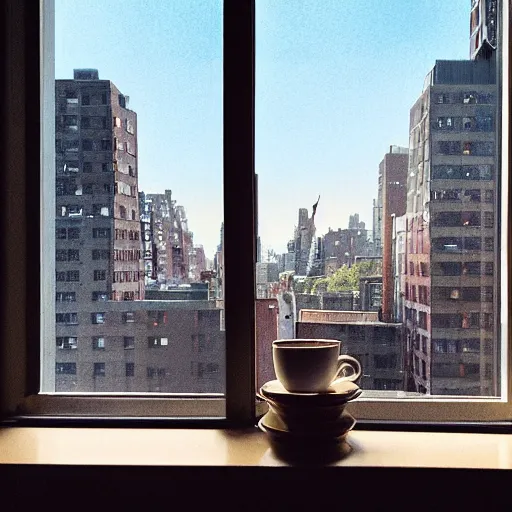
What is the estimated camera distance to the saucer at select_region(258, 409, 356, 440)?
80cm

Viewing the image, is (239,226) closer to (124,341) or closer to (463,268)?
(124,341)

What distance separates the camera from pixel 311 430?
0.80m

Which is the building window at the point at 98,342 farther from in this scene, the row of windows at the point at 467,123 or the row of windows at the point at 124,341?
the row of windows at the point at 467,123

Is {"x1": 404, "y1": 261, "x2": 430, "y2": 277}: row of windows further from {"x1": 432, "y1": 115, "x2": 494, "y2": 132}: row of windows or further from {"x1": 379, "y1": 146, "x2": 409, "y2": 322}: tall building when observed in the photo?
{"x1": 432, "y1": 115, "x2": 494, "y2": 132}: row of windows

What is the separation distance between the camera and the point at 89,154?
1.01 meters

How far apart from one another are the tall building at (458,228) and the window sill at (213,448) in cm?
13

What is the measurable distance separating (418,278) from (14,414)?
0.80m

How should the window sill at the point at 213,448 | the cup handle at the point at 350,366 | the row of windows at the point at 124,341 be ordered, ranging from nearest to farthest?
the window sill at the point at 213,448, the cup handle at the point at 350,366, the row of windows at the point at 124,341

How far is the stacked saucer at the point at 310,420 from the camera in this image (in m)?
0.80

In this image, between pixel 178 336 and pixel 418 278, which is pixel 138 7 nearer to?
pixel 178 336

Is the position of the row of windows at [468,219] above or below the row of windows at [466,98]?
below

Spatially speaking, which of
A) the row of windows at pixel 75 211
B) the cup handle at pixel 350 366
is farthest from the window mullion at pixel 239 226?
the row of windows at pixel 75 211

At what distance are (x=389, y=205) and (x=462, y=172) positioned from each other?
0.15m

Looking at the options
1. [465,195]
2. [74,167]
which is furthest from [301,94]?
[74,167]
